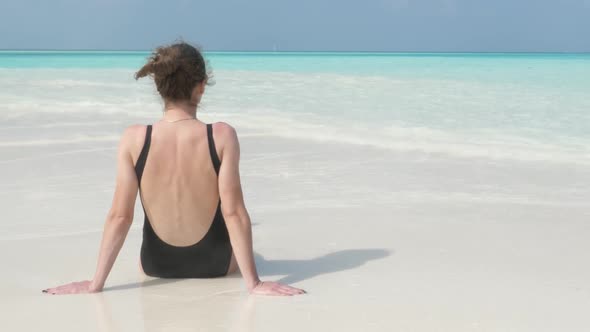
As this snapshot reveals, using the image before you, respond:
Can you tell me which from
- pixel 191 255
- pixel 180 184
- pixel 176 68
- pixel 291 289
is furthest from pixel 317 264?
pixel 176 68

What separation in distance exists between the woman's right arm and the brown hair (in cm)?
24

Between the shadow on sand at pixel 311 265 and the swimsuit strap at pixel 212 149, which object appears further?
the shadow on sand at pixel 311 265

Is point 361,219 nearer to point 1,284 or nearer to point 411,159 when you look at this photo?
point 1,284

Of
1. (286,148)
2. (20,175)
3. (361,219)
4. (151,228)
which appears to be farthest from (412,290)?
(286,148)

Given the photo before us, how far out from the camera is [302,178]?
21.4 ft

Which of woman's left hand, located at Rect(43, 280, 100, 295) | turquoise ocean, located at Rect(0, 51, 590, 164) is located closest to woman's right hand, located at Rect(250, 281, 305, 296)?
woman's left hand, located at Rect(43, 280, 100, 295)

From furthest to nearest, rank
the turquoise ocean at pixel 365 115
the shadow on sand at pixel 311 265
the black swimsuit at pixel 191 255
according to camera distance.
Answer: the turquoise ocean at pixel 365 115 < the shadow on sand at pixel 311 265 < the black swimsuit at pixel 191 255

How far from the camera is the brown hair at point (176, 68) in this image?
10.5ft

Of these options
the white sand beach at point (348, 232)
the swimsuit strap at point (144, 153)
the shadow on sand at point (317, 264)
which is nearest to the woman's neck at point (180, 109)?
the swimsuit strap at point (144, 153)

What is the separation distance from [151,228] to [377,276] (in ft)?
3.71

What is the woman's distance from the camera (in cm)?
333

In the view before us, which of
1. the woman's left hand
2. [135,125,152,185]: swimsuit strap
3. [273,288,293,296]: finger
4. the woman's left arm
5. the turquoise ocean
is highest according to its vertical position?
[135,125,152,185]: swimsuit strap

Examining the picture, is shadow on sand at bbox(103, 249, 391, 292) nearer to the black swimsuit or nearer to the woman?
the black swimsuit

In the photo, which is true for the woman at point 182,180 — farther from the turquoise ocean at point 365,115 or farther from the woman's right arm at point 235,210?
the turquoise ocean at point 365,115
